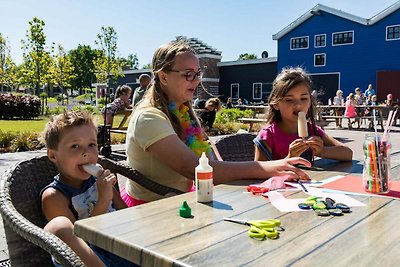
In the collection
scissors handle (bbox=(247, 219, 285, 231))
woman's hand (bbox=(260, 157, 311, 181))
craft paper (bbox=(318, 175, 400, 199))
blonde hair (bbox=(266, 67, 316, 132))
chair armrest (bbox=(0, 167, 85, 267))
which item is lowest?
chair armrest (bbox=(0, 167, 85, 267))

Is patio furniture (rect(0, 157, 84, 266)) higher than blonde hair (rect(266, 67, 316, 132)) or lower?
lower

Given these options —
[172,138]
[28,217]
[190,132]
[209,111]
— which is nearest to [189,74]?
[190,132]

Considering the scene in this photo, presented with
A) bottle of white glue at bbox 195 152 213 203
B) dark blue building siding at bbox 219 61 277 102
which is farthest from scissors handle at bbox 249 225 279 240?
dark blue building siding at bbox 219 61 277 102

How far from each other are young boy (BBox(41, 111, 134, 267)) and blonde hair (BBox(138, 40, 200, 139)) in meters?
0.38

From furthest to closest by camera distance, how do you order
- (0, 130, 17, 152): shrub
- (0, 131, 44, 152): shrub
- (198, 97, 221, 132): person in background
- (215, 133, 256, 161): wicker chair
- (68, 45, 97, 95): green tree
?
(68, 45, 97, 95): green tree, (198, 97, 221, 132): person in background, (0, 130, 17, 152): shrub, (0, 131, 44, 152): shrub, (215, 133, 256, 161): wicker chair

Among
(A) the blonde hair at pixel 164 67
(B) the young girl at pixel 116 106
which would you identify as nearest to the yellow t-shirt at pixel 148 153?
(A) the blonde hair at pixel 164 67

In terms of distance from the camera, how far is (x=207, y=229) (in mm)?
1339

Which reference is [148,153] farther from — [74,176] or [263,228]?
[263,228]

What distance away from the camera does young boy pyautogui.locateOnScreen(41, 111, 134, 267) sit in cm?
196

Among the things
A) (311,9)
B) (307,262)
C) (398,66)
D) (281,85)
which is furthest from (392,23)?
(307,262)

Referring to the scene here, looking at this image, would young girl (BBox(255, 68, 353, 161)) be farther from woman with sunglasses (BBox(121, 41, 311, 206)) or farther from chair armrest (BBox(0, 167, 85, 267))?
chair armrest (BBox(0, 167, 85, 267))

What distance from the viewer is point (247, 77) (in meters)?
38.1

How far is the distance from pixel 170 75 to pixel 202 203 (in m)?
0.99

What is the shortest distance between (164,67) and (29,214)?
1059mm
